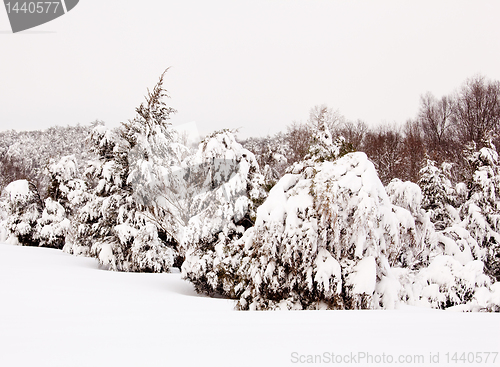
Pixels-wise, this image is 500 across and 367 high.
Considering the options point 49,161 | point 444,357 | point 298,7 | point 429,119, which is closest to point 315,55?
point 298,7

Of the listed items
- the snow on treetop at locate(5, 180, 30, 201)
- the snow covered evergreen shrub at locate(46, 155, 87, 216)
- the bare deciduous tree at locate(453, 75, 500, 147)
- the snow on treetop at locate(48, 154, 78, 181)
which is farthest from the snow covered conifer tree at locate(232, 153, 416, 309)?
the bare deciduous tree at locate(453, 75, 500, 147)

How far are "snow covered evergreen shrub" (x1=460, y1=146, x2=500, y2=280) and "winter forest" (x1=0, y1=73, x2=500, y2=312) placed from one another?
52 millimetres

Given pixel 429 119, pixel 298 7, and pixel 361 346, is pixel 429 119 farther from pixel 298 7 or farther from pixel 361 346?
pixel 361 346

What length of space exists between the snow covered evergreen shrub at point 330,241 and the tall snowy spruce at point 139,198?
721cm

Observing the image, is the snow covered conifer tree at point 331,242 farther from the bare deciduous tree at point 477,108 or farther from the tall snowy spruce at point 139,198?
the bare deciduous tree at point 477,108

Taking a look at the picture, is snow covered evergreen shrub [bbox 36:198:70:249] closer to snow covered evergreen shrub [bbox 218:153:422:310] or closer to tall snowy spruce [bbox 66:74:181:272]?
tall snowy spruce [bbox 66:74:181:272]

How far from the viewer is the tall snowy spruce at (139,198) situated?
12539mm

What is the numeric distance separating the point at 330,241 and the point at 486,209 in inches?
449

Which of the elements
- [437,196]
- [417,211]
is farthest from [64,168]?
[437,196]

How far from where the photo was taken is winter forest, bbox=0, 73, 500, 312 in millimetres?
5922

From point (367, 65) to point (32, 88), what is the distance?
20139 mm

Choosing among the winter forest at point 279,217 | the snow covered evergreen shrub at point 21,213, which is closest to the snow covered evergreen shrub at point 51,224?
the winter forest at point 279,217

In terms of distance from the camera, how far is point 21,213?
20500 millimetres

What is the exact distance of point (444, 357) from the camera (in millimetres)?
2154
